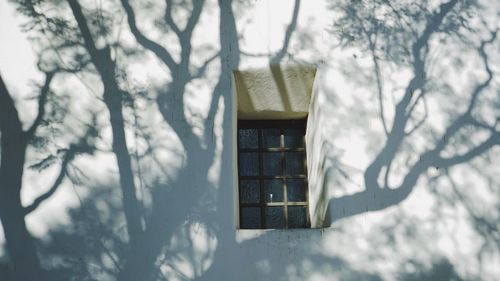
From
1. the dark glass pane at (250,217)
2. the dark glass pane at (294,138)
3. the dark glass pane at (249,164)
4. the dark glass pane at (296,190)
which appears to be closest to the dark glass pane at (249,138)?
the dark glass pane at (249,164)

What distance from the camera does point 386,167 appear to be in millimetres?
4223

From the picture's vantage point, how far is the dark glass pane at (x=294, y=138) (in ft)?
15.9

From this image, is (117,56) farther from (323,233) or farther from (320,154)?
(323,233)

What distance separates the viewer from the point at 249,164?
4.72 metres

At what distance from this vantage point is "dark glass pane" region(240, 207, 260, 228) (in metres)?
4.55

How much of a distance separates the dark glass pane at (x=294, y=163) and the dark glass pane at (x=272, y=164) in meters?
0.07

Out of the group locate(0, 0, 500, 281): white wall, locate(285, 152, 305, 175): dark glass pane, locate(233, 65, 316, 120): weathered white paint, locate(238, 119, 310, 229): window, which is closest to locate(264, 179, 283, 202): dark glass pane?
locate(238, 119, 310, 229): window

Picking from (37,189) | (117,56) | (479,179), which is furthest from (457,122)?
(37,189)

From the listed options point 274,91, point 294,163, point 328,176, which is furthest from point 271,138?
point 328,176

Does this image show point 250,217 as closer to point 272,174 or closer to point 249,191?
point 249,191

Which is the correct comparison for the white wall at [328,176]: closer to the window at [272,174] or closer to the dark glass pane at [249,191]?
the window at [272,174]

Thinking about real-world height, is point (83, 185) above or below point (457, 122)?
below

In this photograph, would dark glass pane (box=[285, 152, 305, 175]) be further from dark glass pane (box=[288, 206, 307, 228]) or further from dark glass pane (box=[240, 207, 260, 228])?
dark glass pane (box=[240, 207, 260, 228])

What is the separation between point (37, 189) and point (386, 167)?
2781mm
